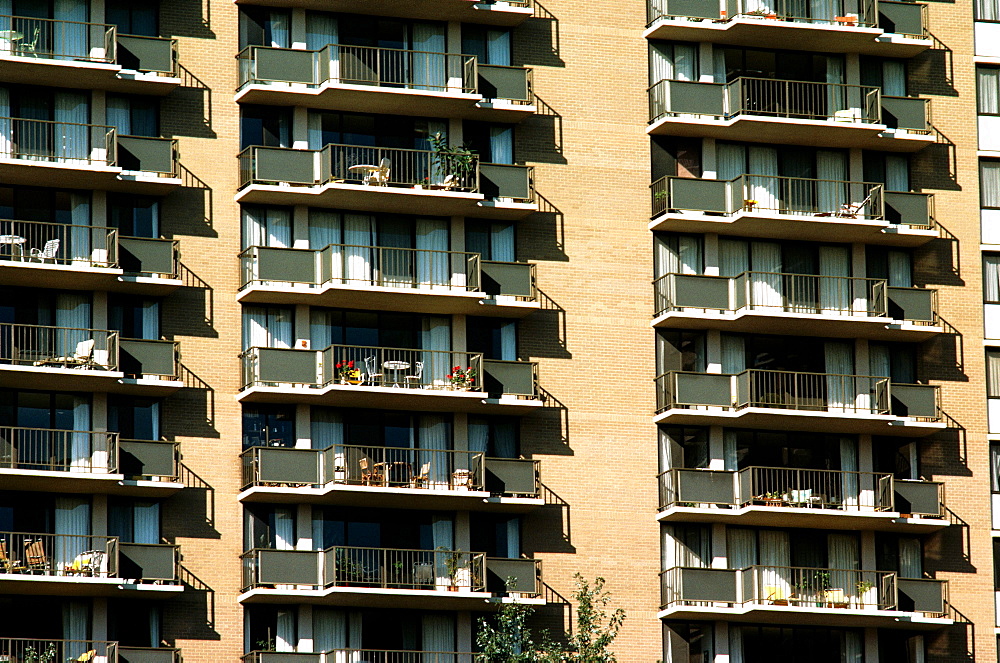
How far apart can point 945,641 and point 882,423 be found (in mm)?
6106

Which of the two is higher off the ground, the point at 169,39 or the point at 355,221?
the point at 169,39

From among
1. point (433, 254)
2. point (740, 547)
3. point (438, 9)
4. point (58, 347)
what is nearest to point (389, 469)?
point (433, 254)

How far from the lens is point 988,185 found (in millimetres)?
64312

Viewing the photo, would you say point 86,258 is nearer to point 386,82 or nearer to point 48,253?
point 48,253

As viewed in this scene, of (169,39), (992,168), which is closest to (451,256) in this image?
(169,39)

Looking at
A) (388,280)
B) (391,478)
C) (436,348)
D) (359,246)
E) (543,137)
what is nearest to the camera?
(391,478)

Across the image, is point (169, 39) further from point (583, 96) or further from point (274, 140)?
point (583, 96)

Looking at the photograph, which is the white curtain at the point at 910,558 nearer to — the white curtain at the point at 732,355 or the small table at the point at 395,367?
the white curtain at the point at 732,355

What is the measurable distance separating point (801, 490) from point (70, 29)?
23095mm

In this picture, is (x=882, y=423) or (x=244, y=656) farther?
(x=882, y=423)

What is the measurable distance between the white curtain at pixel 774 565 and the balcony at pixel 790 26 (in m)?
13.9

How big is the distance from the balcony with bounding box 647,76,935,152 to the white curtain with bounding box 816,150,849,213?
1.33 feet

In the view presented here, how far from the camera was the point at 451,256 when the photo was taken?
6088 cm

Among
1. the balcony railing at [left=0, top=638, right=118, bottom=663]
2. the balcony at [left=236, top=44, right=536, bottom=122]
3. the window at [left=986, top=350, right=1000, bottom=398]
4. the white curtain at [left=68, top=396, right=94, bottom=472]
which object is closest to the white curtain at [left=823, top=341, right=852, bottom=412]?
the window at [left=986, top=350, right=1000, bottom=398]
